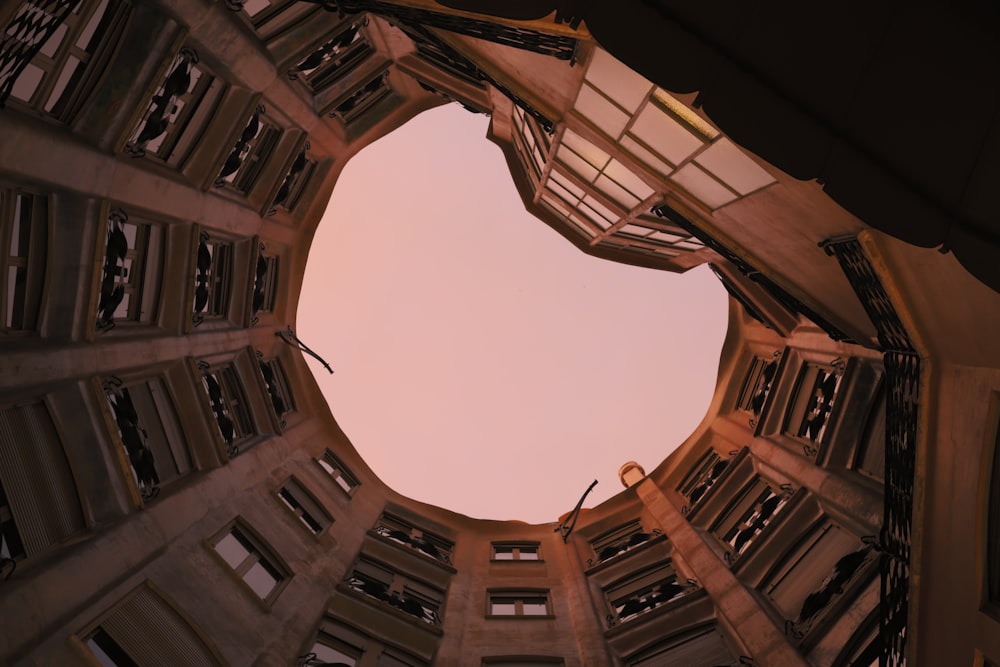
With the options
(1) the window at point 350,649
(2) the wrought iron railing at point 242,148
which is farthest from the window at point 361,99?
(1) the window at point 350,649

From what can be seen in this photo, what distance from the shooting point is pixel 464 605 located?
1908 cm

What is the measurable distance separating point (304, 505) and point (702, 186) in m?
14.4

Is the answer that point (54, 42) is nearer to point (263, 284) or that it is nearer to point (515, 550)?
point (263, 284)

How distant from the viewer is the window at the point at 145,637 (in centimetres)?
1023

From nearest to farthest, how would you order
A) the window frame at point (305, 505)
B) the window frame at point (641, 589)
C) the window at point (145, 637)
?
the window at point (145, 637) → the window frame at point (641, 589) → the window frame at point (305, 505)

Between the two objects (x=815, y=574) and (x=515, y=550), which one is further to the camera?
(x=515, y=550)

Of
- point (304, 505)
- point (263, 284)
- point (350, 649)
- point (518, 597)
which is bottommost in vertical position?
point (350, 649)

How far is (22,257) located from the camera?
404 inches

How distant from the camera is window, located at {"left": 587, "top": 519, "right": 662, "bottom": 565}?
21.6 metres

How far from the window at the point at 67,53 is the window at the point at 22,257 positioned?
5.11 feet

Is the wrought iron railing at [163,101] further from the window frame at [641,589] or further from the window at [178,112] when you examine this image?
the window frame at [641,589]

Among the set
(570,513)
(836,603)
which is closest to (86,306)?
(836,603)

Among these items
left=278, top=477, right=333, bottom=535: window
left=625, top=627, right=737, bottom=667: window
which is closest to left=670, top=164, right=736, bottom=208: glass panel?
left=625, top=627, right=737, bottom=667: window

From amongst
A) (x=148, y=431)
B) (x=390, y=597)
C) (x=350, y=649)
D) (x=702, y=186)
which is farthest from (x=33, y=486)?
(x=702, y=186)
